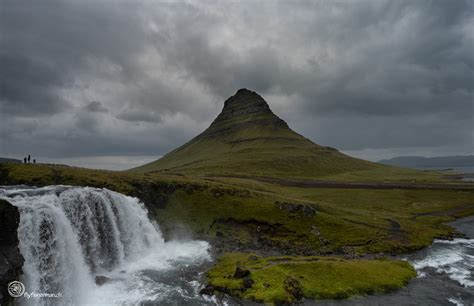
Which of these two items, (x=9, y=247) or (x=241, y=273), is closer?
(x=9, y=247)

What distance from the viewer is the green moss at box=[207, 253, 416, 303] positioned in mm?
39500

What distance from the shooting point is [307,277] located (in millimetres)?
43312

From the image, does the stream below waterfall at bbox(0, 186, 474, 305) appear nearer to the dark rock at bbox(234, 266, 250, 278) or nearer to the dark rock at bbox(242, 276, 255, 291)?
the dark rock at bbox(242, 276, 255, 291)

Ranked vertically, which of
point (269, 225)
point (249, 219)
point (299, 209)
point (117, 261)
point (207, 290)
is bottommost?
point (207, 290)

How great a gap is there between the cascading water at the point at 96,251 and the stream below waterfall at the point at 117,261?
0.10 meters

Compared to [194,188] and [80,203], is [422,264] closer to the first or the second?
[194,188]

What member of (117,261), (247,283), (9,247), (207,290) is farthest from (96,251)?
(247,283)

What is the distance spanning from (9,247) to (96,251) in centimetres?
1588

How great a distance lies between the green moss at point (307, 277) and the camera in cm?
3950

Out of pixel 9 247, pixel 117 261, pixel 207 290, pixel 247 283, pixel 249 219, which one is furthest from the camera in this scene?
pixel 249 219

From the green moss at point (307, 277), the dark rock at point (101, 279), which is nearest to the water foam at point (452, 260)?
the green moss at point (307, 277)

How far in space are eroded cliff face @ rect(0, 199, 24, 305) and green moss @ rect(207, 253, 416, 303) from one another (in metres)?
22.8

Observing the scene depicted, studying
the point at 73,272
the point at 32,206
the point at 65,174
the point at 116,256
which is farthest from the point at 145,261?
the point at 65,174

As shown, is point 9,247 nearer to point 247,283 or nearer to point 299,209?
point 247,283
